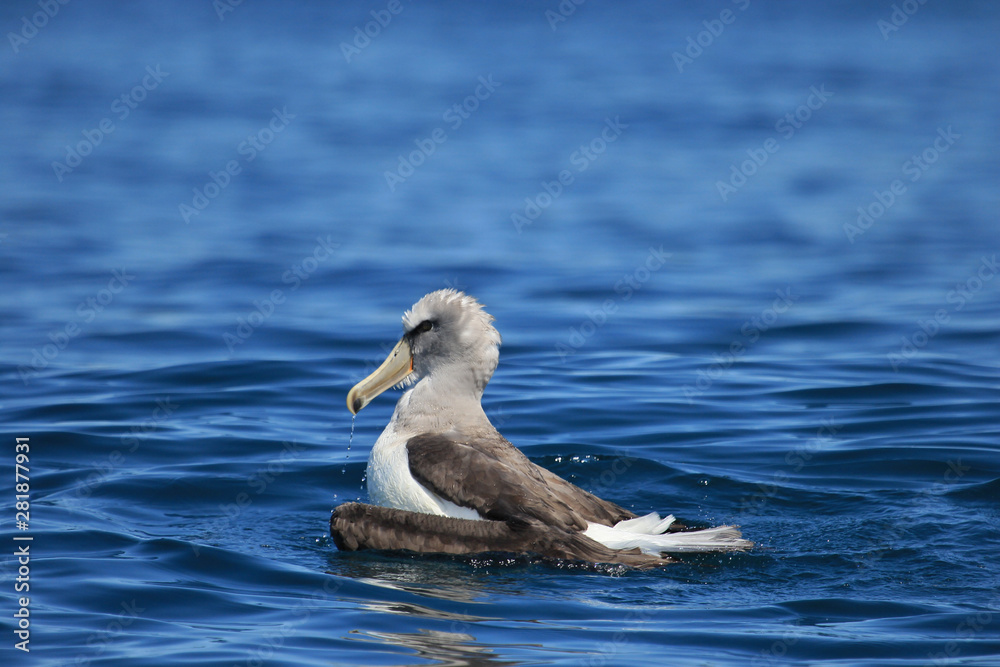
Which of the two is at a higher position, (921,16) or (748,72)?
(921,16)

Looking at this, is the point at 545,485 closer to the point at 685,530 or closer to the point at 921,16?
the point at 685,530

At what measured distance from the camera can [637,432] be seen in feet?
37.6

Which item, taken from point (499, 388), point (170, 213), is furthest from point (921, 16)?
point (499, 388)

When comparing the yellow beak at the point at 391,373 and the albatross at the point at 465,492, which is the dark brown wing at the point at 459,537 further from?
the yellow beak at the point at 391,373

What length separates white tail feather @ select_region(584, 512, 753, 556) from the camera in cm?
789

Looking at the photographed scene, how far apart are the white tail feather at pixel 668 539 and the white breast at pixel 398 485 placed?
821 millimetres

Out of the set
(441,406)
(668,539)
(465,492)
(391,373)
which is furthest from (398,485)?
(668,539)

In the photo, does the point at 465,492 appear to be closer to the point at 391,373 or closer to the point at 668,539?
the point at 668,539

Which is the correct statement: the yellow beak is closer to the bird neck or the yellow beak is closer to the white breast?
the bird neck

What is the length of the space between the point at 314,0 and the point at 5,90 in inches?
748

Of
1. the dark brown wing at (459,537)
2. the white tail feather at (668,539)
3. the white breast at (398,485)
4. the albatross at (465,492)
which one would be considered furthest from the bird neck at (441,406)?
the white tail feather at (668,539)

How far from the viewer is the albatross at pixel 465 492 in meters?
7.85

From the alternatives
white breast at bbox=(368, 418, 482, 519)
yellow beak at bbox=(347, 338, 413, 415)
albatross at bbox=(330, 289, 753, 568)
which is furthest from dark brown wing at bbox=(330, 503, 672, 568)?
yellow beak at bbox=(347, 338, 413, 415)

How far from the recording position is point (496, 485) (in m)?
7.95
